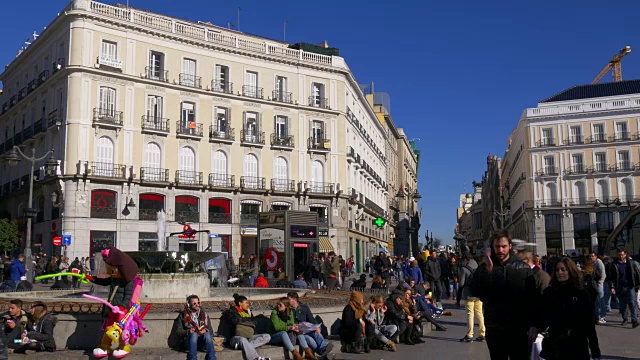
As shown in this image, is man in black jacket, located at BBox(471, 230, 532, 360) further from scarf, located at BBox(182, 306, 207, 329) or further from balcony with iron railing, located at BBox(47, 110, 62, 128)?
balcony with iron railing, located at BBox(47, 110, 62, 128)

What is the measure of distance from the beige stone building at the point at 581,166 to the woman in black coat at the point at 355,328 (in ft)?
179

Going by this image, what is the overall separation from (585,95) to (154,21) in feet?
155

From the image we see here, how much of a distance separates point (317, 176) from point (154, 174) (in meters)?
12.7

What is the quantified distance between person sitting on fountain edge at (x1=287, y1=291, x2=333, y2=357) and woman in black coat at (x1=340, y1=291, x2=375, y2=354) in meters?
0.50

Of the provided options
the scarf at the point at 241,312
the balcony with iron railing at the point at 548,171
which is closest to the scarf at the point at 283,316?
the scarf at the point at 241,312

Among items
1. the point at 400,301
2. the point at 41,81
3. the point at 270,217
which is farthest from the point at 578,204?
the point at 400,301

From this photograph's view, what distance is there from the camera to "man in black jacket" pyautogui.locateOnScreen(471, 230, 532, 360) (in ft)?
16.9

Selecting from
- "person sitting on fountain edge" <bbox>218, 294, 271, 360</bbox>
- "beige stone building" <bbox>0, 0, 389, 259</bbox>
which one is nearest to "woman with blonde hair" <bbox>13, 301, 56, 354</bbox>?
"person sitting on fountain edge" <bbox>218, 294, 271, 360</bbox>

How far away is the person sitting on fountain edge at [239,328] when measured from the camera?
9.06 metres

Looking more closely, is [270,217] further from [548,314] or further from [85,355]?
[548,314]

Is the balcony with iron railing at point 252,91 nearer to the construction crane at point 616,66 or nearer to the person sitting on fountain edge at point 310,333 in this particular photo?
the person sitting on fountain edge at point 310,333

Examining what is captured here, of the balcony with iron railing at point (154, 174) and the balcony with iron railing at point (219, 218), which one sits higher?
the balcony with iron railing at point (154, 174)

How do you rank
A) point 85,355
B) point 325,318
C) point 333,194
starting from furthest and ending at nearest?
1. point 333,194
2. point 325,318
3. point 85,355

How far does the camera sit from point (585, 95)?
213 feet
